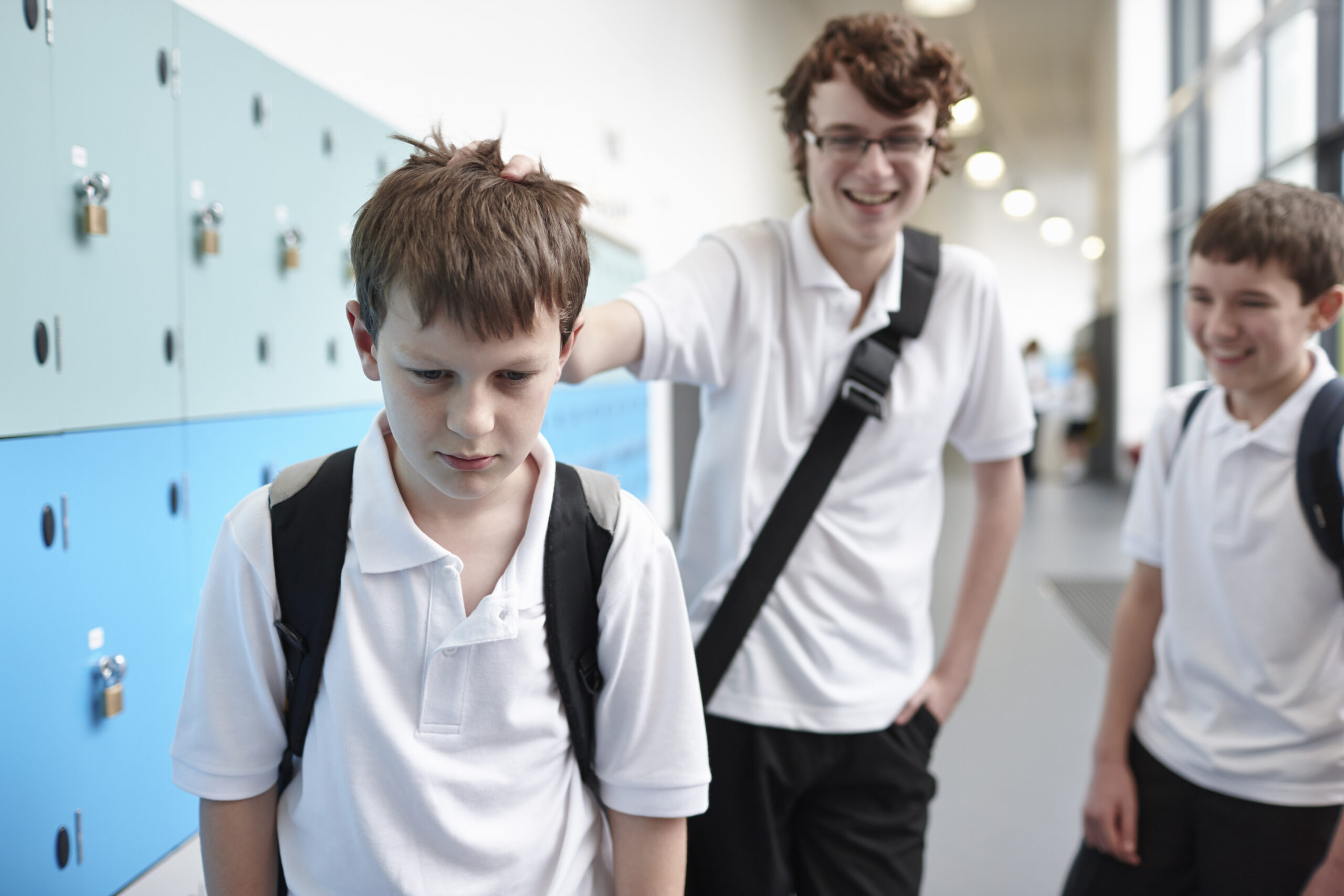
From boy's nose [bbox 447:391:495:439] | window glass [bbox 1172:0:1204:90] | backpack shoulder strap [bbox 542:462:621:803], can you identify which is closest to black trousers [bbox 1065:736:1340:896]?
backpack shoulder strap [bbox 542:462:621:803]

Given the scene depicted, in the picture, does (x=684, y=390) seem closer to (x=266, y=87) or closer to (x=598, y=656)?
(x=266, y=87)

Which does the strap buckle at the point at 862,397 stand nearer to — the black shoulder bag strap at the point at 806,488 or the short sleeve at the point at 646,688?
the black shoulder bag strap at the point at 806,488

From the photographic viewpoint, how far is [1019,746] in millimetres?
3367

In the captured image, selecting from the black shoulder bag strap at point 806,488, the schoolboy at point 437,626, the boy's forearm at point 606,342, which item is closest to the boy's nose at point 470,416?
the schoolboy at point 437,626

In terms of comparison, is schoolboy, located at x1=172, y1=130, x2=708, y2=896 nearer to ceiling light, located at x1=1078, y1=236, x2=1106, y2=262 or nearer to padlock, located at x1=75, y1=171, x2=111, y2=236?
padlock, located at x1=75, y1=171, x2=111, y2=236

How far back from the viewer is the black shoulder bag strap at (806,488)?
1.39m

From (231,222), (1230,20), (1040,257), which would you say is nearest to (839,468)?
(231,222)

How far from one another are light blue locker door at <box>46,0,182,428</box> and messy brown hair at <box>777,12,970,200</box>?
111 centimetres

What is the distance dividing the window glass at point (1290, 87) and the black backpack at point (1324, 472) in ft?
16.7

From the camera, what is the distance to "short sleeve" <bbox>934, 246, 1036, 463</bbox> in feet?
5.07

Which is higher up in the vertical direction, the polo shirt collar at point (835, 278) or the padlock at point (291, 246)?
the padlock at point (291, 246)

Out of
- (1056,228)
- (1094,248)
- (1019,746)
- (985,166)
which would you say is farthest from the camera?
(1056,228)

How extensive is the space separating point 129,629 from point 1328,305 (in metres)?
2.12

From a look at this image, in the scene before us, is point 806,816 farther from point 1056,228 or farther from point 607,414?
point 1056,228
